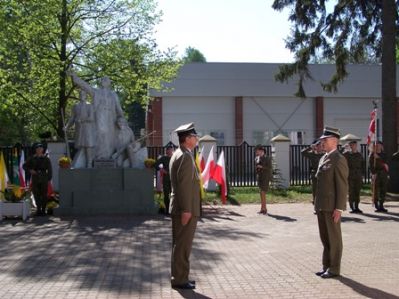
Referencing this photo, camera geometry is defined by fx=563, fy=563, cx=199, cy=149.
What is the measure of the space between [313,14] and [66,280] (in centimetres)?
1776

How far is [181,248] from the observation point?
22.1 feet

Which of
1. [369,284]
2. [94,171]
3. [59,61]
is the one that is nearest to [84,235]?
[94,171]

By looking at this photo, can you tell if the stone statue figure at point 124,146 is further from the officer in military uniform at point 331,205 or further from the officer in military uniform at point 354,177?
the officer in military uniform at point 331,205

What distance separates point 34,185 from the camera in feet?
47.6

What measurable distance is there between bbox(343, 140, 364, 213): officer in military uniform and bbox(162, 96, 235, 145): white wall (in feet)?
65.4

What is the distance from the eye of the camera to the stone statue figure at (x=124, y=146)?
15.5 m

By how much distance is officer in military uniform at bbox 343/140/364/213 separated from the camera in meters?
14.6

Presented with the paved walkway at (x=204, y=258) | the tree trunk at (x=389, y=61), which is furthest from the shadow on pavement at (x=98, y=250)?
the tree trunk at (x=389, y=61)

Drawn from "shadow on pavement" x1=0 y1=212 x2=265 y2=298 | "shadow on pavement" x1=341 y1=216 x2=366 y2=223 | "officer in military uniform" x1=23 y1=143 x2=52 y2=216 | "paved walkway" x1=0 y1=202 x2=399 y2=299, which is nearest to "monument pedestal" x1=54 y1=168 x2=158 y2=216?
"officer in military uniform" x1=23 y1=143 x2=52 y2=216

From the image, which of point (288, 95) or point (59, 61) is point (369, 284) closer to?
point (59, 61)

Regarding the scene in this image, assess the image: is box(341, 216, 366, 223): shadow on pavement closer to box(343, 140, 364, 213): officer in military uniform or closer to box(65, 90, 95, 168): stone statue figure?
box(343, 140, 364, 213): officer in military uniform

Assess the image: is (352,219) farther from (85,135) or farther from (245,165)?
(245,165)

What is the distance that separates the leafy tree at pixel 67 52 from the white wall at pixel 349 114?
15.6 m

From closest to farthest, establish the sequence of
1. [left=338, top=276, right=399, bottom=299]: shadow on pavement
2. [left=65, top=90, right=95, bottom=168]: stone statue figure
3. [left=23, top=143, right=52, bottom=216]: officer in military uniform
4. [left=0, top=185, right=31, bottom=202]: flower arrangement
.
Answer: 1. [left=338, top=276, right=399, bottom=299]: shadow on pavement
2. [left=0, top=185, right=31, bottom=202]: flower arrangement
3. [left=23, top=143, right=52, bottom=216]: officer in military uniform
4. [left=65, top=90, right=95, bottom=168]: stone statue figure
